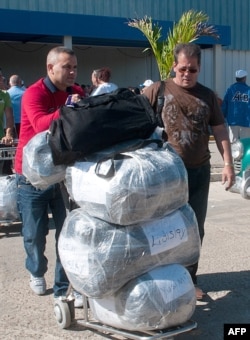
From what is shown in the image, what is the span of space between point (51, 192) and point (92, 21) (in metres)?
13.7

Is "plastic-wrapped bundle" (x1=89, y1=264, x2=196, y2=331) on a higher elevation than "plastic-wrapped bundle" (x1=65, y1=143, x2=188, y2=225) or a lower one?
lower

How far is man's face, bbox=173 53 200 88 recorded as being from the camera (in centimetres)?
469

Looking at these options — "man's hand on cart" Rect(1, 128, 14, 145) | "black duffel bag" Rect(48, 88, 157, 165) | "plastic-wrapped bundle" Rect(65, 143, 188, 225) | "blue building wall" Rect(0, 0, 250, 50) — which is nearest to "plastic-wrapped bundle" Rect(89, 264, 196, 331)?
"plastic-wrapped bundle" Rect(65, 143, 188, 225)

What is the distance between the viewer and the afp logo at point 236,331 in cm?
413

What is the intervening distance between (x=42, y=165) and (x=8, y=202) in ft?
10.6

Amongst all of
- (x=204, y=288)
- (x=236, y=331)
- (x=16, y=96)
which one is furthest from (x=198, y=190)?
(x=16, y=96)

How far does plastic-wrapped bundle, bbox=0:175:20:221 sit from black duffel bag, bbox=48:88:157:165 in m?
3.33

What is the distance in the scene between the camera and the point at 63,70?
4.59 metres

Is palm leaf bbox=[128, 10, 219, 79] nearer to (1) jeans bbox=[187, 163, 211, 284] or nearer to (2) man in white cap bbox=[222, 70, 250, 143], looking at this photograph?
(2) man in white cap bbox=[222, 70, 250, 143]

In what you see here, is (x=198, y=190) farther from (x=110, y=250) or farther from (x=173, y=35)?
(x=173, y=35)

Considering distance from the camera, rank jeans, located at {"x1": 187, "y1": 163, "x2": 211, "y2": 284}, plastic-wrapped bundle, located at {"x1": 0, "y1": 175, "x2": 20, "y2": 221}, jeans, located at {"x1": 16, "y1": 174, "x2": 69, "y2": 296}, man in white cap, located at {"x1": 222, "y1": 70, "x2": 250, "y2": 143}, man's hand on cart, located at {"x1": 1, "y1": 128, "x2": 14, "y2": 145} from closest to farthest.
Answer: jeans, located at {"x1": 16, "y1": 174, "x2": 69, "y2": 296}, jeans, located at {"x1": 187, "y1": 163, "x2": 211, "y2": 284}, plastic-wrapped bundle, located at {"x1": 0, "y1": 175, "x2": 20, "y2": 221}, man's hand on cart, located at {"x1": 1, "y1": 128, "x2": 14, "y2": 145}, man in white cap, located at {"x1": 222, "y1": 70, "x2": 250, "y2": 143}

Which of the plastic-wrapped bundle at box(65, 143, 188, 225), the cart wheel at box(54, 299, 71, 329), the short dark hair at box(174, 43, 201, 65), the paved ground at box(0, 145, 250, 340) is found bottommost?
the paved ground at box(0, 145, 250, 340)

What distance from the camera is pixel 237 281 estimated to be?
17.9ft

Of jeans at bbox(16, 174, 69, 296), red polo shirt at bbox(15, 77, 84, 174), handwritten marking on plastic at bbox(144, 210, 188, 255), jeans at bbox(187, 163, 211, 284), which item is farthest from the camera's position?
jeans at bbox(187, 163, 211, 284)
